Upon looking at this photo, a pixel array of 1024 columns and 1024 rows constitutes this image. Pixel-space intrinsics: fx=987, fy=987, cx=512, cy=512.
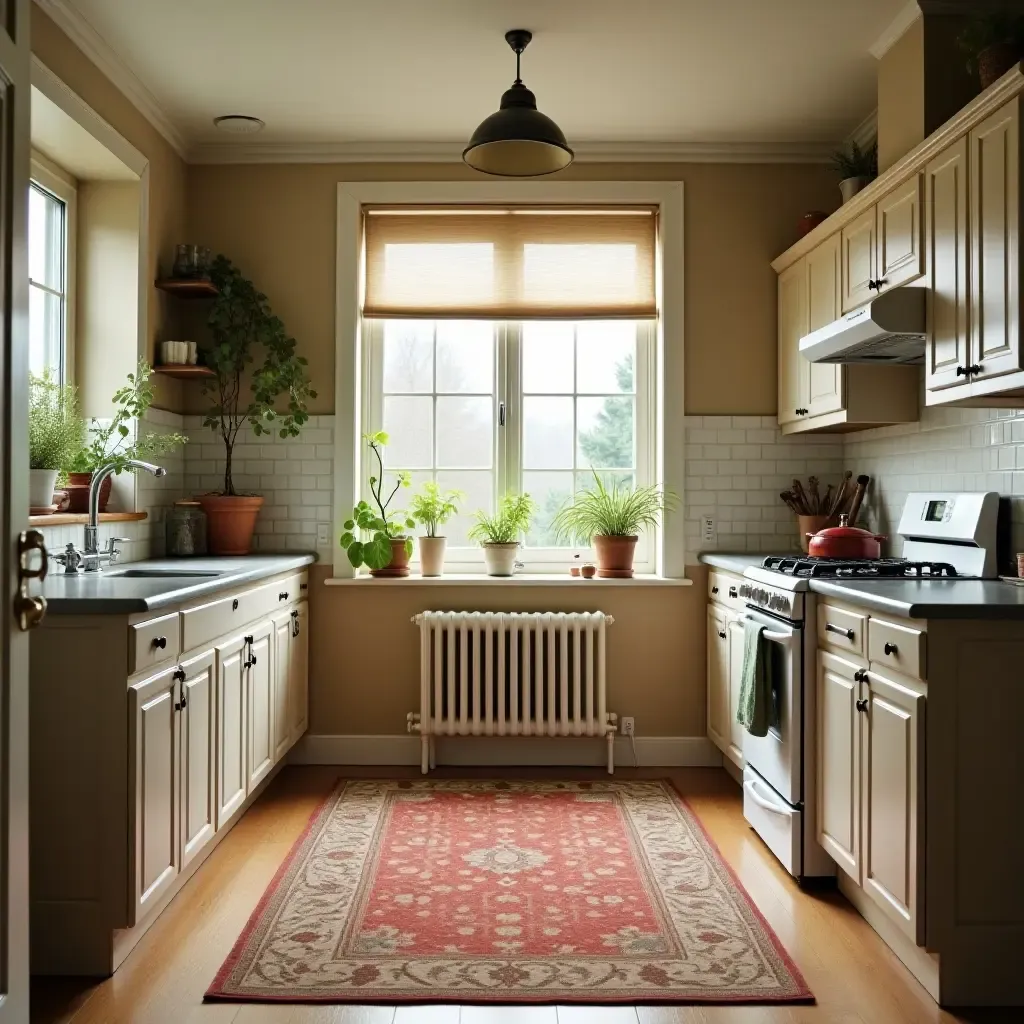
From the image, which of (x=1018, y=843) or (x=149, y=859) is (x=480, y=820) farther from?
(x=1018, y=843)

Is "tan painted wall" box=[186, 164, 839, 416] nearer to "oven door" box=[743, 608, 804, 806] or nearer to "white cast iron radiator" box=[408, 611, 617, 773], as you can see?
"white cast iron radiator" box=[408, 611, 617, 773]

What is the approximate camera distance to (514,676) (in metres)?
4.23

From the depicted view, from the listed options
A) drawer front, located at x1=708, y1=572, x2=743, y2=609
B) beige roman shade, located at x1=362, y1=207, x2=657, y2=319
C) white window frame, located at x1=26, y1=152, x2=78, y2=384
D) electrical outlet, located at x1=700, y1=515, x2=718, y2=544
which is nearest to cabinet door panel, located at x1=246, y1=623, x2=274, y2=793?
white window frame, located at x1=26, y1=152, x2=78, y2=384

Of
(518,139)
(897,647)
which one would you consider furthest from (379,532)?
(897,647)

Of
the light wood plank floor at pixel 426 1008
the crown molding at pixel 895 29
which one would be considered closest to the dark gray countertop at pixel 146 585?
the light wood plank floor at pixel 426 1008

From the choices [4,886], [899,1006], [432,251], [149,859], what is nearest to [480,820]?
[149,859]

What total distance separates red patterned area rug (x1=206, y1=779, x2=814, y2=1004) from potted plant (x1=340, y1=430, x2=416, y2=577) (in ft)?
3.34

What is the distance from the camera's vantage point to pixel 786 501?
443 cm

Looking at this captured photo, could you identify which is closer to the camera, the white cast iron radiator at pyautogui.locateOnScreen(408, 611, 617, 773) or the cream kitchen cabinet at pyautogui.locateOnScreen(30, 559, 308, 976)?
the cream kitchen cabinet at pyautogui.locateOnScreen(30, 559, 308, 976)

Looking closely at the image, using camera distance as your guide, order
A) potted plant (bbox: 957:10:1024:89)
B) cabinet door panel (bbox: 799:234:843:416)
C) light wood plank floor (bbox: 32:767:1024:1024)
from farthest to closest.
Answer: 1. cabinet door panel (bbox: 799:234:843:416)
2. potted plant (bbox: 957:10:1024:89)
3. light wood plank floor (bbox: 32:767:1024:1024)

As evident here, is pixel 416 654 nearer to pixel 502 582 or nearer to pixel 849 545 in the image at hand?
pixel 502 582

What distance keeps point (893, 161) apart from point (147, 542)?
3177 mm

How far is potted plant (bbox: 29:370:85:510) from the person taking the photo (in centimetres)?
315

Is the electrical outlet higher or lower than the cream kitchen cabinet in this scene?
higher
